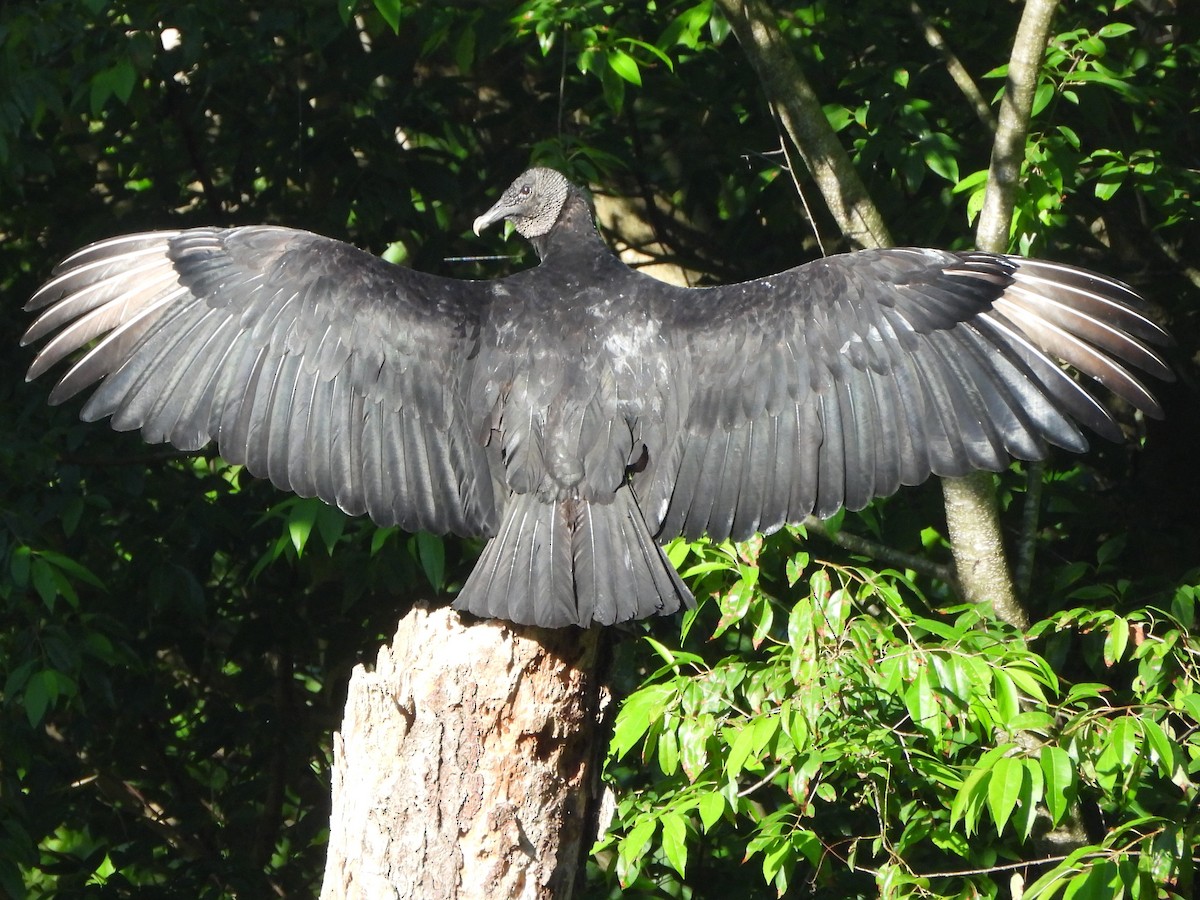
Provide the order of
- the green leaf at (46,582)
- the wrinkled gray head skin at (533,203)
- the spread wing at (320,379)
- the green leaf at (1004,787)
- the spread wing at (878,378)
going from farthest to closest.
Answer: the wrinkled gray head skin at (533,203) < the green leaf at (46,582) < the spread wing at (320,379) < the spread wing at (878,378) < the green leaf at (1004,787)

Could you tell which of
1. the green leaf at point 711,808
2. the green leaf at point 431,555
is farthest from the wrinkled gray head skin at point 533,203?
the green leaf at point 711,808

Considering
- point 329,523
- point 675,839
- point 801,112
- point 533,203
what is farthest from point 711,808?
point 801,112

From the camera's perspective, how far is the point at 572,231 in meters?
3.44

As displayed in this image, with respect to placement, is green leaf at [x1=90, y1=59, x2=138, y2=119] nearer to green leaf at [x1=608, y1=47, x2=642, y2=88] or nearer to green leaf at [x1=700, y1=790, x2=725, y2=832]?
green leaf at [x1=608, y1=47, x2=642, y2=88]

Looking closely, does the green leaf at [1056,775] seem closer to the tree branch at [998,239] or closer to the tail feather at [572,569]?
the tail feather at [572,569]

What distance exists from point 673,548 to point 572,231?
2.60 ft

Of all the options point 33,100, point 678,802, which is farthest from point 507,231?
point 678,802

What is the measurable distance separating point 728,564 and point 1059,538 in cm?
143

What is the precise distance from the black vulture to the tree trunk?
38 cm

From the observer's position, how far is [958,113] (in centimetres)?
415

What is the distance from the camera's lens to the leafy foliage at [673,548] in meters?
2.97

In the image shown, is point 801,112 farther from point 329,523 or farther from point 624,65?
point 329,523

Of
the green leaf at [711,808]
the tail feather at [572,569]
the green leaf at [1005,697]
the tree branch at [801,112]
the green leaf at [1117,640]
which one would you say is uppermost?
the tree branch at [801,112]

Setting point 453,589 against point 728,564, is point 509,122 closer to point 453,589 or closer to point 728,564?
point 453,589
